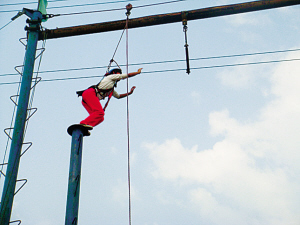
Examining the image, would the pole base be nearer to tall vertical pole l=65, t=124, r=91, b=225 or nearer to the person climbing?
tall vertical pole l=65, t=124, r=91, b=225

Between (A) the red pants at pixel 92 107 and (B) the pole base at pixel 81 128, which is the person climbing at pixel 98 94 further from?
(B) the pole base at pixel 81 128

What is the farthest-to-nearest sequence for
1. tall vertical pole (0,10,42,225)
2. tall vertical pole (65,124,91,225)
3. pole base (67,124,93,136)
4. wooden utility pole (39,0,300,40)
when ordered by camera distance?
1. wooden utility pole (39,0,300,40)
2. tall vertical pole (0,10,42,225)
3. pole base (67,124,93,136)
4. tall vertical pole (65,124,91,225)

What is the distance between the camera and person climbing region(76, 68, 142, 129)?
224 inches

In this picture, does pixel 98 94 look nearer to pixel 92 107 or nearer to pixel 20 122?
pixel 92 107

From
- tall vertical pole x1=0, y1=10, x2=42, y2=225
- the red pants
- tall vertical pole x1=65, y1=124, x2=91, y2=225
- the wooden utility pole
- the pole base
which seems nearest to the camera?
tall vertical pole x1=65, y1=124, x2=91, y2=225

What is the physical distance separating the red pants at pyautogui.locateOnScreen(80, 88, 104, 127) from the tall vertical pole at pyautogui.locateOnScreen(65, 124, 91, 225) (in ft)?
2.09

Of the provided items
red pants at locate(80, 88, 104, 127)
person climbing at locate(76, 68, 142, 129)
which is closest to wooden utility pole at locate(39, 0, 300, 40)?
person climbing at locate(76, 68, 142, 129)

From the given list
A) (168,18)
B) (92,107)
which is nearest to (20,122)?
(92,107)

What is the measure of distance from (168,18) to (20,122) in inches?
133

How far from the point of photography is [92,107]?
5801 millimetres

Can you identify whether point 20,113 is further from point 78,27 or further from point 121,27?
point 121,27

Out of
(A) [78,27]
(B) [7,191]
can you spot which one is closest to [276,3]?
(A) [78,27]

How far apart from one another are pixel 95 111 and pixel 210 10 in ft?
9.77

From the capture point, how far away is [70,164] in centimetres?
459
